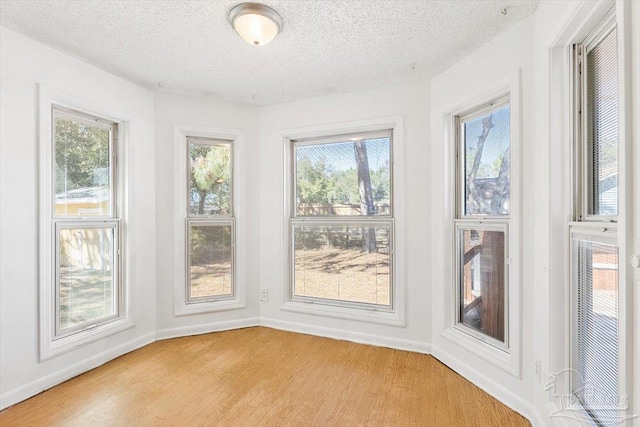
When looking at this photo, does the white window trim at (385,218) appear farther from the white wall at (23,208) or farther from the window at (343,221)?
the white wall at (23,208)

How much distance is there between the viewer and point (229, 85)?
3055mm

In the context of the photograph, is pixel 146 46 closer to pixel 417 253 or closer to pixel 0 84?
pixel 0 84

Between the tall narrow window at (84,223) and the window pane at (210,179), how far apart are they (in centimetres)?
74

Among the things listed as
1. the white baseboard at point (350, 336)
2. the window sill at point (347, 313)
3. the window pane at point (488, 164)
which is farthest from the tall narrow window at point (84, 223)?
the window pane at point (488, 164)

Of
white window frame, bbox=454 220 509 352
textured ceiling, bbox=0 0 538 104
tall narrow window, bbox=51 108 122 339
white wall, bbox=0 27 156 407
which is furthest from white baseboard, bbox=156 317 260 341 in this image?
textured ceiling, bbox=0 0 538 104

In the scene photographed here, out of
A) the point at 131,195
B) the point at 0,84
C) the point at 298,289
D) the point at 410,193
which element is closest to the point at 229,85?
the point at 131,195

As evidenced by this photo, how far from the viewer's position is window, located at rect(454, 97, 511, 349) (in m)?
2.30

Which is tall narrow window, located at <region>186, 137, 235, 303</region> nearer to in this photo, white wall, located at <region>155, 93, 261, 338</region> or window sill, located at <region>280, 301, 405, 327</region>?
white wall, located at <region>155, 93, 261, 338</region>

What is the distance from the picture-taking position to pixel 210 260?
3.49 metres

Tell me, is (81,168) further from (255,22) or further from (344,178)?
(344,178)

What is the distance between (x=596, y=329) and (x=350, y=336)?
84.1 inches

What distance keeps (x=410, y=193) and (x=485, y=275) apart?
3.16 ft

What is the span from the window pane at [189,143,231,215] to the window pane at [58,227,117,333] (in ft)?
2.85

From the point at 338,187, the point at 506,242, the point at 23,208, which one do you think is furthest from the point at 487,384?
the point at 23,208
